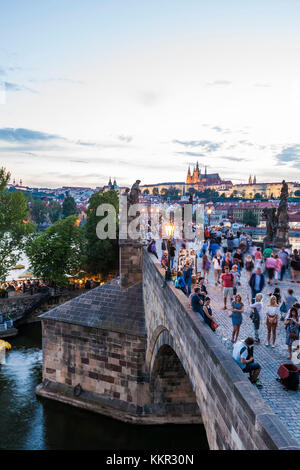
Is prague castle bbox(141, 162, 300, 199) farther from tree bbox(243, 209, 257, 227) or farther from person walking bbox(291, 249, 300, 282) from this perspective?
person walking bbox(291, 249, 300, 282)

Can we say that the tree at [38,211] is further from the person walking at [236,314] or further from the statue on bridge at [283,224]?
the person walking at [236,314]

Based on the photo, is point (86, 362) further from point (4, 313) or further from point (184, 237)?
point (4, 313)

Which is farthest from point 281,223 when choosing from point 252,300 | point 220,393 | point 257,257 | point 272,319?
point 220,393

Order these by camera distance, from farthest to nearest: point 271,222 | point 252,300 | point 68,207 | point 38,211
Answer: point 38,211 → point 68,207 → point 271,222 → point 252,300

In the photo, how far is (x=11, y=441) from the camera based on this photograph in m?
13.0

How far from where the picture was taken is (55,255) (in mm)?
27406

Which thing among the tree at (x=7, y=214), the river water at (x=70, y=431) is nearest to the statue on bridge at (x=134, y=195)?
the river water at (x=70, y=431)

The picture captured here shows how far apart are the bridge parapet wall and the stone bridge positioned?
100mm

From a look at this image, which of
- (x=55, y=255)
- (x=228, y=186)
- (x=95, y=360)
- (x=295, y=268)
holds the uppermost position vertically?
(x=228, y=186)

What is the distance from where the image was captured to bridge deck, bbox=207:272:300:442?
15.1ft

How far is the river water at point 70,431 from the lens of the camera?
12.9 metres

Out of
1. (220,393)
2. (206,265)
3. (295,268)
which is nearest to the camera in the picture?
(220,393)

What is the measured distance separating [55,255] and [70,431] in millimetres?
15348

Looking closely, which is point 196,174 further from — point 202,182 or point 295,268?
point 295,268
